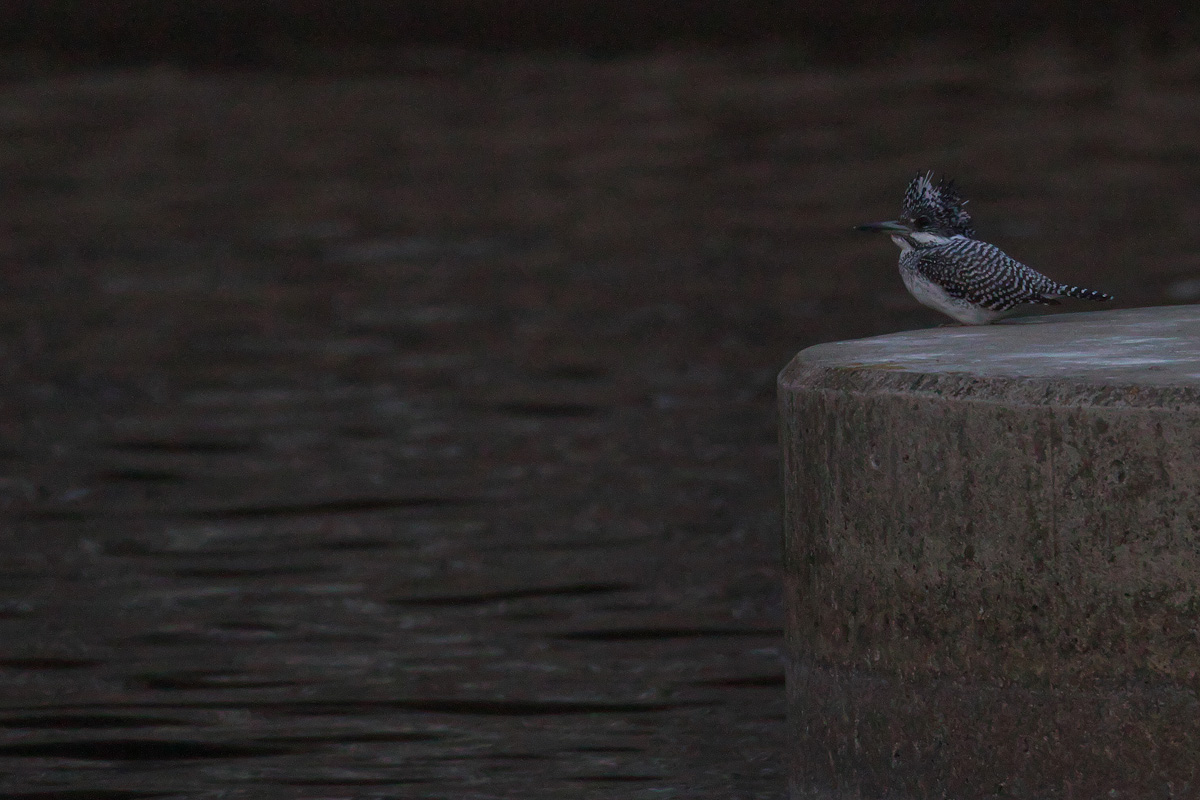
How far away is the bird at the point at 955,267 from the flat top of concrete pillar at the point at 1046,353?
27 cm

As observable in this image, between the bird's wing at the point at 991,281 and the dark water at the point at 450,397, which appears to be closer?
the bird's wing at the point at 991,281

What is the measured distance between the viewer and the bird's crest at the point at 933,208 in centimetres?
766

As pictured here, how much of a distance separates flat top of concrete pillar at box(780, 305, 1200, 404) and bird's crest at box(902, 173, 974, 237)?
2.88 ft

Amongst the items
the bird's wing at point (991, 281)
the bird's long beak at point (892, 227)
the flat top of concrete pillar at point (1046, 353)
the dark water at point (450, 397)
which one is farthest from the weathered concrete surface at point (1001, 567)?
the dark water at point (450, 397)

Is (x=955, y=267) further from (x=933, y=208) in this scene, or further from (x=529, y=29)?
(x=529, y=29)

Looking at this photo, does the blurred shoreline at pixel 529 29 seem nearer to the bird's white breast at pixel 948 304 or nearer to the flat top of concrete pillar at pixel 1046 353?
the bird's white breast at pixel 948 304

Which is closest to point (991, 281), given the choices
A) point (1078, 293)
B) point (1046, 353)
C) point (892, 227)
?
point (1078, 293)

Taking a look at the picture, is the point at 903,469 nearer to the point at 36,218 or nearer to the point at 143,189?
the point at 36,218

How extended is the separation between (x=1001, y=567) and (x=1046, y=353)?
66 cm

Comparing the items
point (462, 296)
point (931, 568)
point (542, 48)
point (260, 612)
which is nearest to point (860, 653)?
point (931, 568)

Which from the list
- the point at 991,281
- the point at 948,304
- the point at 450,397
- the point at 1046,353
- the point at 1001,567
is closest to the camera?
the point at 1001,567

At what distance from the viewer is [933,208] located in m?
7.68

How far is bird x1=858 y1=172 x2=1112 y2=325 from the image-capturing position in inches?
280

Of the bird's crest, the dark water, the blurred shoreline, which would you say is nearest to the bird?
the bird's crest
